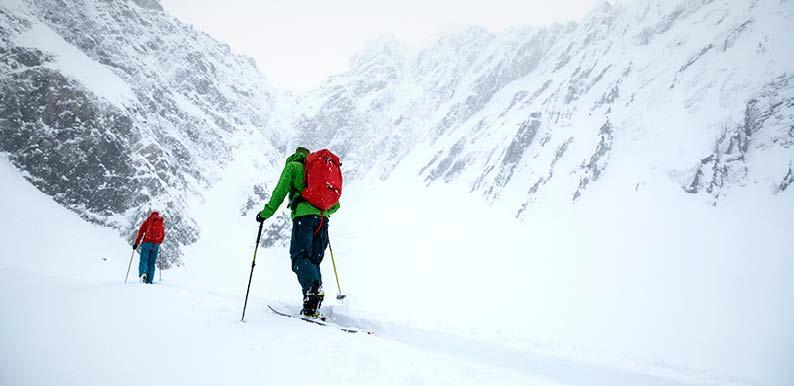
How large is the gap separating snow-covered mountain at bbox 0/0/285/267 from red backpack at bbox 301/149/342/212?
67.3 metres

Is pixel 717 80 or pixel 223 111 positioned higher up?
pixel 223 111

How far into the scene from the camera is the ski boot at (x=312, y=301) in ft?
16.0

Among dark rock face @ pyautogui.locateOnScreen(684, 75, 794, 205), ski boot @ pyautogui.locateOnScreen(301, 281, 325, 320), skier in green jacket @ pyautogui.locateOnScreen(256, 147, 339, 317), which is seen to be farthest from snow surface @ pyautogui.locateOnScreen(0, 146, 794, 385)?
dark rock face @ pyautogui.locateOnScreen(684, 75, 794, 205)

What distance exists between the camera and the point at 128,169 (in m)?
66.2

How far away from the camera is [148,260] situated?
36.9 ft

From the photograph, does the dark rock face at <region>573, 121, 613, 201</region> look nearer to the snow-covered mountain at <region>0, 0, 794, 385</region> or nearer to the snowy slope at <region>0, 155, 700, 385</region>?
the snow-covered mountain at <region>0, 0, 794, 385</region>

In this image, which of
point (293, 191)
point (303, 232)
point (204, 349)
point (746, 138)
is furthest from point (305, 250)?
point (746, 138)

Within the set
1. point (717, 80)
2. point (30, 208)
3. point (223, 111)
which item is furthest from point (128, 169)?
point (717, 80)

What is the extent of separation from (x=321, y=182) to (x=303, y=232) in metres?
0.68

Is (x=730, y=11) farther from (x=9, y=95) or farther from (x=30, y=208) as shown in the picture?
(x=9, y=95)

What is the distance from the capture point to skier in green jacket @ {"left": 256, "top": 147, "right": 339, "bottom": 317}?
16.2 feet

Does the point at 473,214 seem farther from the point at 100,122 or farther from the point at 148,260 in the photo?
the point at 100,122

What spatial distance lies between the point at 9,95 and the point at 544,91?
3705 inches

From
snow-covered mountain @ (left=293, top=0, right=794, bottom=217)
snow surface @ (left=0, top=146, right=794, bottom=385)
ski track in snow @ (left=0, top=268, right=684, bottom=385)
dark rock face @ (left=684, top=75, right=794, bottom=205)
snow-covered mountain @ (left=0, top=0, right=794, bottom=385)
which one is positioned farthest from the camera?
snow-covered mountain @ (left=293, top=0, right=794, bottom=217)
